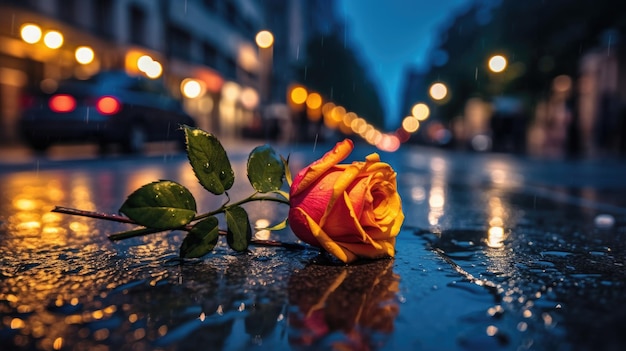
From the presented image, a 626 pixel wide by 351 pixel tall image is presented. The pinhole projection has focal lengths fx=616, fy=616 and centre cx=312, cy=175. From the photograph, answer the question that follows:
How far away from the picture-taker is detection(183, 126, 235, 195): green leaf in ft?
6.16

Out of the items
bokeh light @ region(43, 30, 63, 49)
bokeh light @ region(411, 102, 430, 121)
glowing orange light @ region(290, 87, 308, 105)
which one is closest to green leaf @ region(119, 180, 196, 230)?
bokeh light @ region(43, 30, 63, 49)

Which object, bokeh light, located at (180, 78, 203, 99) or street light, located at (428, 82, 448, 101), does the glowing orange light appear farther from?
bokeh light, located at (180, 78, 203, 99)

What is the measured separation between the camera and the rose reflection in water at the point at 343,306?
1224mm

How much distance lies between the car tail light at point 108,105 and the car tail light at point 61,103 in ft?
1.77

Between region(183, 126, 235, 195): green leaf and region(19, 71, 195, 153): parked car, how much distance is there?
36.9 ft

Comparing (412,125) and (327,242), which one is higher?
(412,125)

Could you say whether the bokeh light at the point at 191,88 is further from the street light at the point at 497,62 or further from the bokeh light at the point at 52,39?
the street light at the point at 497,62

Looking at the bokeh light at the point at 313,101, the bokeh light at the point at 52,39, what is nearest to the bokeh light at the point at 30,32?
the bokeh light at the point at 52,39

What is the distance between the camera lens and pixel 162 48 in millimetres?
31750

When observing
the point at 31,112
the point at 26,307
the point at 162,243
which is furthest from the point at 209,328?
the point at 31,112

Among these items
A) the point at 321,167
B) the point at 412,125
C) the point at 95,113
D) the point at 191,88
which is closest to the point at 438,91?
the point at 191,88

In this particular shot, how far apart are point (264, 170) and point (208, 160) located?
0.70ft

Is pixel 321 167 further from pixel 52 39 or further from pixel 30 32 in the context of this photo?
pixel 52 39

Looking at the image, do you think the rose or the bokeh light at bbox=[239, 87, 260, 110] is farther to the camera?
the bokeh light at bbox=[239, 87, 260, 110]
